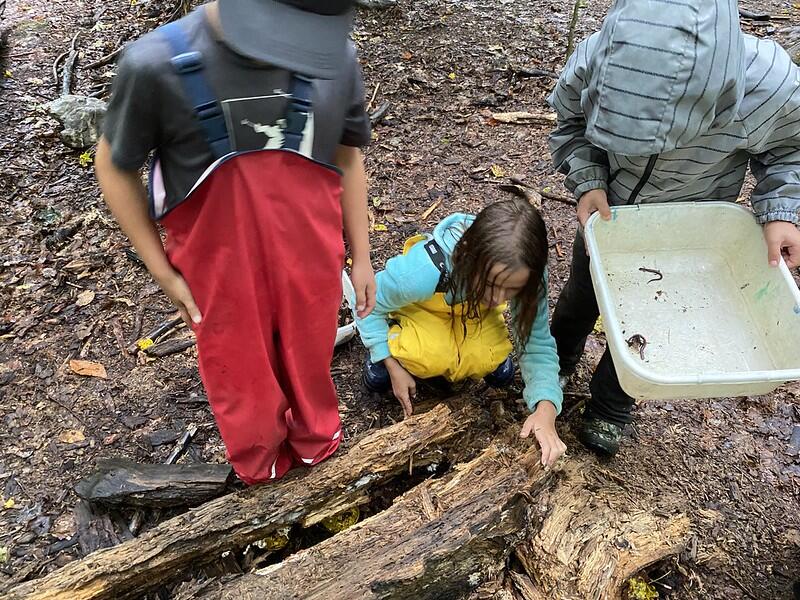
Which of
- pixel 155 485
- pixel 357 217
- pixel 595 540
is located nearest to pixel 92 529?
pixel 155 485

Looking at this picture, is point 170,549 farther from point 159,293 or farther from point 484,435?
point 159,293

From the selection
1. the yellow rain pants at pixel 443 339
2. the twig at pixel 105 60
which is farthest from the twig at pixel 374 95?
the yellow rain pants at pixel 443 339

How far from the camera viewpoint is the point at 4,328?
304 centimetres

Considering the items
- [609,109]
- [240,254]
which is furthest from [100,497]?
[609,109]

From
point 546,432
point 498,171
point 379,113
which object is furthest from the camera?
point 379,113

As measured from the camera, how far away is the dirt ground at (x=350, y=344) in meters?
2.42

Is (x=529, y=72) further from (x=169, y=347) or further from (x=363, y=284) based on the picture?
(x=363, y=284)

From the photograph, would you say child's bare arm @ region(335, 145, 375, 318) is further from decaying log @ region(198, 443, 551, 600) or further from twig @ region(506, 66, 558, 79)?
twig @ region(506, 66, 558, 79)

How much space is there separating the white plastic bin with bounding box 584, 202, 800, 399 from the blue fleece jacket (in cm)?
28

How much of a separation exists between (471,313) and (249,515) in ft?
3.53

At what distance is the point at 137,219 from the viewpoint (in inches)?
58.9

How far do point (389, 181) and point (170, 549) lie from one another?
268 centimetres

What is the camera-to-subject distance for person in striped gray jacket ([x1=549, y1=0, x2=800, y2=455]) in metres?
1.57

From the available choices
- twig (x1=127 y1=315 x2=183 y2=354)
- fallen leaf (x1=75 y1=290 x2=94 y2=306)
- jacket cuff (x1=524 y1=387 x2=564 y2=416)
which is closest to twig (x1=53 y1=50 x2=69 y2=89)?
fallen leaf (x1=75 y1=290 x2=94 y2=306)
